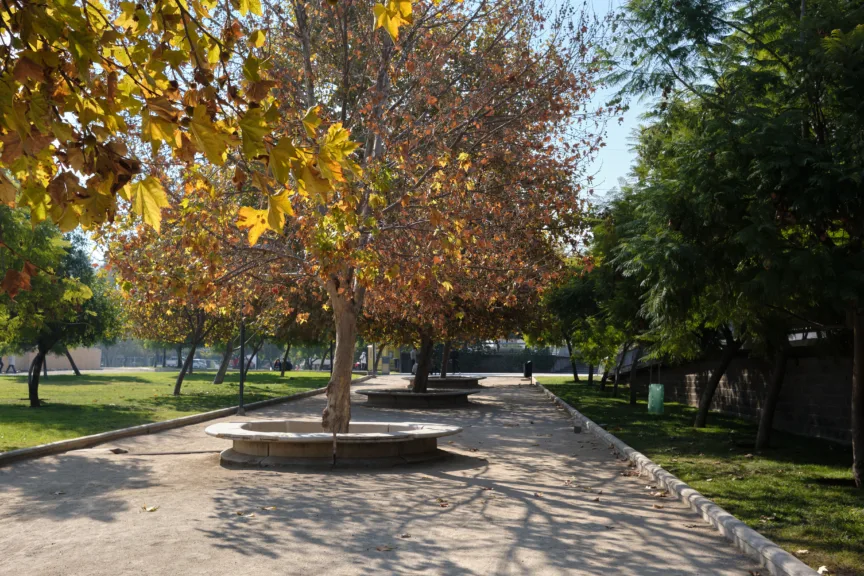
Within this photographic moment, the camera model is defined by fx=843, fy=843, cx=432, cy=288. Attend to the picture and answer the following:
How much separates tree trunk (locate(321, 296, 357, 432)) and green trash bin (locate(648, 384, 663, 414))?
36.6ft

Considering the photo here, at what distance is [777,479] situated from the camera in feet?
36.3

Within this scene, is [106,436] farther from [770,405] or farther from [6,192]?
[6,192]

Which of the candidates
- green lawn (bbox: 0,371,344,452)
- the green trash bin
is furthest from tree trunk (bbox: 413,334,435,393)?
the green trash bin

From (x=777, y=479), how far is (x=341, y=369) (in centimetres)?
691

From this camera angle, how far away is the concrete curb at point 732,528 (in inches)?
246

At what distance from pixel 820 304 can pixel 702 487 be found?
11.8 ft

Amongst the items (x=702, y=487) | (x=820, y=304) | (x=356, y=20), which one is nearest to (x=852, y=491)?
(x=702, y=487)

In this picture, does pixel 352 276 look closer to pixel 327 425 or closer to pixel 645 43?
pixel 327 425

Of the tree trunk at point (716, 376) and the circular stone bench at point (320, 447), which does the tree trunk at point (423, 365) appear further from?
the circular stone bench at point (320, 447)

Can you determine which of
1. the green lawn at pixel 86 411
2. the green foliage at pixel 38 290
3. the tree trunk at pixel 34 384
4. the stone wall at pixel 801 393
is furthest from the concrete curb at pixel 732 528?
the tree trunk at pixel 34 384

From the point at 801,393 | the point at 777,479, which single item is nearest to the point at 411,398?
the point at 801,393

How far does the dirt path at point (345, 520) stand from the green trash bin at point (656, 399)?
9.14 metres

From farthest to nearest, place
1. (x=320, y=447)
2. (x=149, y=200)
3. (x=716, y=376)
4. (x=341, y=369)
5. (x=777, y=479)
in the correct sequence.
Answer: (x=716, y=376) → (x=341, y=369) → (x=320, y=447) → (x=777, y=479) → (x=149, y=200)

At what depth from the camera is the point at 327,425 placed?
46.7 feet
